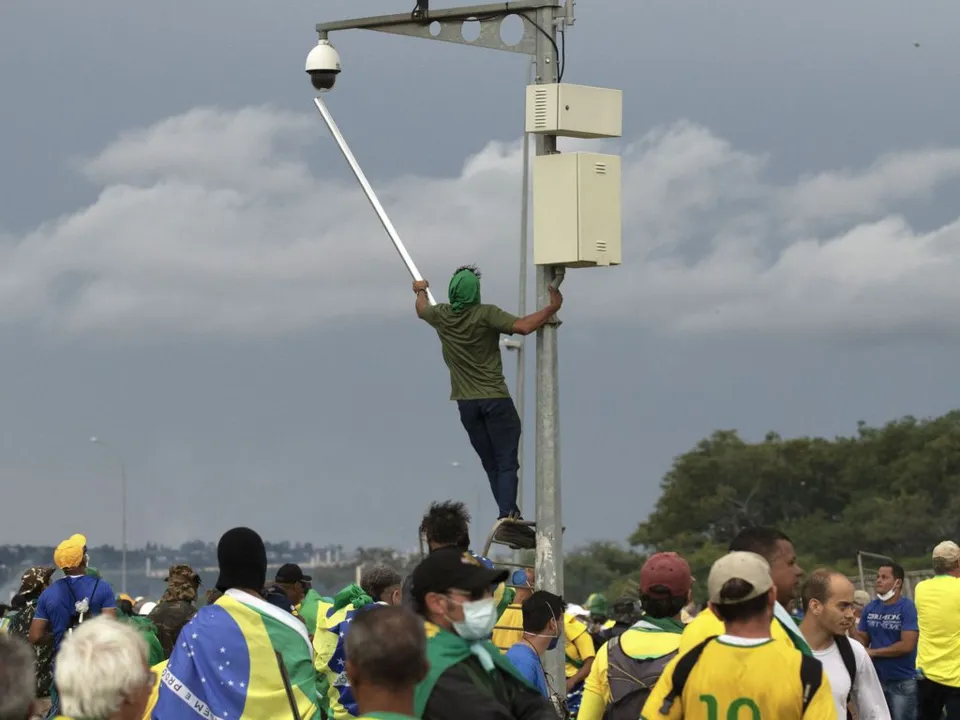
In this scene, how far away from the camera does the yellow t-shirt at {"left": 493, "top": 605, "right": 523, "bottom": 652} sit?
10.7m

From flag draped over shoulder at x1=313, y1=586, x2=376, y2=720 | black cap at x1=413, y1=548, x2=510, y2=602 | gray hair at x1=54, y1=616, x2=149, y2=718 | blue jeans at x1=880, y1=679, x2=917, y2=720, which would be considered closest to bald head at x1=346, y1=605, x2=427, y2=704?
gray hair at x1=54, y1=616, x2=149, y2=718

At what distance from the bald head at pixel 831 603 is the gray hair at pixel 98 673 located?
3232 millimetres

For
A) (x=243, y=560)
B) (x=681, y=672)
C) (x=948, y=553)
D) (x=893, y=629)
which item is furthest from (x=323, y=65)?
(x=681, y=672)

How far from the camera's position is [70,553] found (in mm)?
12820

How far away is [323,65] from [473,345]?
2037mm

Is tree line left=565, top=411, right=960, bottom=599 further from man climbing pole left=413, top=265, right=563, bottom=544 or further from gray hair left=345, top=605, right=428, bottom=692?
gray hair left=345, top=605, right=428, bottom=692

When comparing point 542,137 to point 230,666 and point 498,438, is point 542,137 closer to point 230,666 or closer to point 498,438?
point 498,438

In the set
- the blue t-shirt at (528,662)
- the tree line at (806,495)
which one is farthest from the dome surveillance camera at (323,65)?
the tree line at (806,495)

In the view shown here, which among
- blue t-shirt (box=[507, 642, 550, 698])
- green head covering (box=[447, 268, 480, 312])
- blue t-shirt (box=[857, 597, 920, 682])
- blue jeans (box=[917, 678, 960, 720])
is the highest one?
green head covering (box=[447, 268, 480, 312])

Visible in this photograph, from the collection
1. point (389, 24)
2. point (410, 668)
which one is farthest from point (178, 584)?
point (410, 668)

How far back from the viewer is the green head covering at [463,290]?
40.2ft

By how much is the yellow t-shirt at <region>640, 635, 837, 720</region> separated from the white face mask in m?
0.82

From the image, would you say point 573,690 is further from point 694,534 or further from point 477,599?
point 694,534

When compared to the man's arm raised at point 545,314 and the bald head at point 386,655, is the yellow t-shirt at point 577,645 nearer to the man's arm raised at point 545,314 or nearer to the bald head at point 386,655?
the man's arm raised at point 545,314
